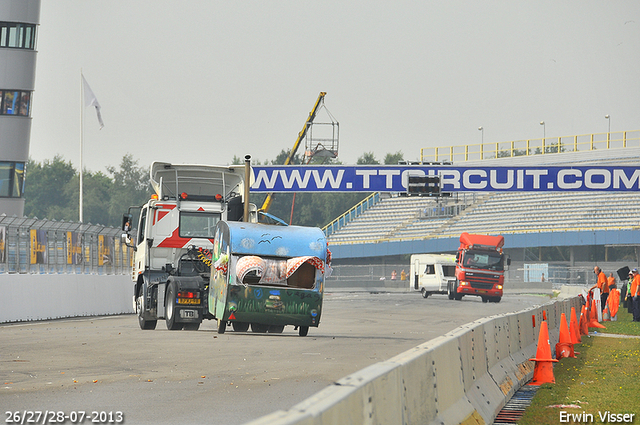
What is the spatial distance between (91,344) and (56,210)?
130055 mm

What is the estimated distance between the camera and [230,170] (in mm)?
20938

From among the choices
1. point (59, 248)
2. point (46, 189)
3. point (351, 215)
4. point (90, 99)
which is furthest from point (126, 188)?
point (59, 248)

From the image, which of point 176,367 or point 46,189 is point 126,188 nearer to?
point 46,189

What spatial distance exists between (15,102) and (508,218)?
40.7m

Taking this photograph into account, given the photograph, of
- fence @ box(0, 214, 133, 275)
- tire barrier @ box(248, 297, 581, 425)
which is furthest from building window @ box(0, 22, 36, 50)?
tire barrier @ box(248, 297, 581, 425)

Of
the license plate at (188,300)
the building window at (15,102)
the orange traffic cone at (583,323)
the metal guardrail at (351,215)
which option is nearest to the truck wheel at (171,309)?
the license plate at (188,300)

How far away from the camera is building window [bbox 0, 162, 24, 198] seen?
146 feet

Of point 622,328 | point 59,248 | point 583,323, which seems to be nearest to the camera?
point 583,323

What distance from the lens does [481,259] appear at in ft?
161

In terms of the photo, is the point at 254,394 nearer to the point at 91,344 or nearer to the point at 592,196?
the point at 91,344

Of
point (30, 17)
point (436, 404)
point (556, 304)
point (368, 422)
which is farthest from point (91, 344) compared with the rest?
point (30, 17)

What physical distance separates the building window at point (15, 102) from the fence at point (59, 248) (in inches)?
625

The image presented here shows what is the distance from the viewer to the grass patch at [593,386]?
965cm

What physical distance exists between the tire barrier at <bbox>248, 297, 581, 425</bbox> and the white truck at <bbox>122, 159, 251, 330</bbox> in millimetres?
7782
